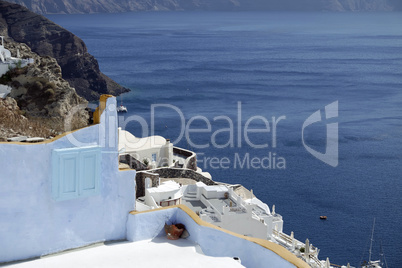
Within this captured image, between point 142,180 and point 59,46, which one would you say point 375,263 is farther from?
point 59,46

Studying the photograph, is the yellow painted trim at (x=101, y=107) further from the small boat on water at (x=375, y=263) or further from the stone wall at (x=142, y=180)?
the small boat on water at (x=375, y=263)

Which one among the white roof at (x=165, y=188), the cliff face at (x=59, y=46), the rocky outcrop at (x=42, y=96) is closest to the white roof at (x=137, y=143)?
the rocky outcrop at (x=42, y=96)

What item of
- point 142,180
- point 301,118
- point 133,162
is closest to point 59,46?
point 301,118

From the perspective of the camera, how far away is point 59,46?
481 feet

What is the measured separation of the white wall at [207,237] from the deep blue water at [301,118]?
39.3 metres

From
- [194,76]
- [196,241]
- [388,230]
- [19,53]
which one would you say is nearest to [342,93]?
[194,76]

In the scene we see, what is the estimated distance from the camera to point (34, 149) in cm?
974

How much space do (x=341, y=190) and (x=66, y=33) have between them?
101m

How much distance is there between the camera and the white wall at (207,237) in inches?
380

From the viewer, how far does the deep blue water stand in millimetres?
58062

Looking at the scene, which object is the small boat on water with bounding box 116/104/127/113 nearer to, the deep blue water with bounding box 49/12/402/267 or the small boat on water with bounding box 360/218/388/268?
the deep blue water with bounding box 49/12/402/267

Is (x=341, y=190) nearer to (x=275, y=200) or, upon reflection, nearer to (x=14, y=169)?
(x=275, y=200)

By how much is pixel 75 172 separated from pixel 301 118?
91202 mm

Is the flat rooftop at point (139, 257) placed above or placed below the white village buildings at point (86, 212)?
below
